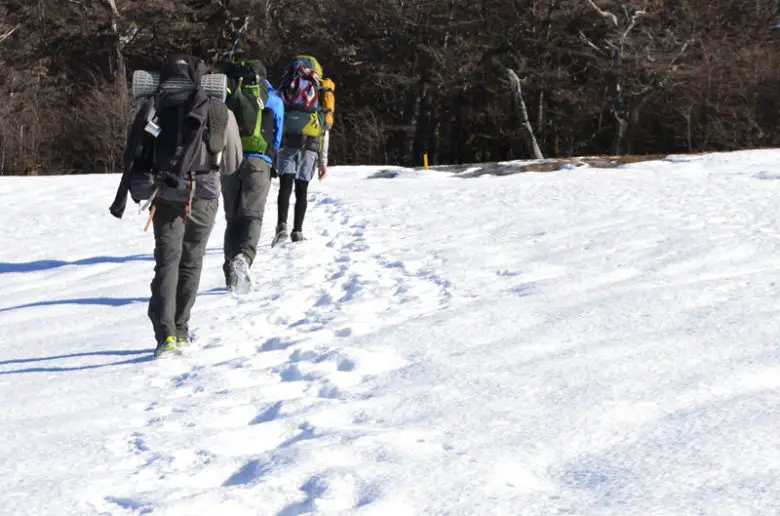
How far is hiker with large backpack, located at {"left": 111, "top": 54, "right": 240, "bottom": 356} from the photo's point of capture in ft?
16.9

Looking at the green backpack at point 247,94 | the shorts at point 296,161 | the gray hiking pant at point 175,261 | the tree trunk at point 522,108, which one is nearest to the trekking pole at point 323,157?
the shorts at point 296,161

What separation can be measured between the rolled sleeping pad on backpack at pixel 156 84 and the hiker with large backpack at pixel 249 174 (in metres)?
1.44

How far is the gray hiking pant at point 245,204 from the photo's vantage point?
7.14 metres

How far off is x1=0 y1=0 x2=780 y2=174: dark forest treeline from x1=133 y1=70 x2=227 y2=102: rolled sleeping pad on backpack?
24440 millimetres

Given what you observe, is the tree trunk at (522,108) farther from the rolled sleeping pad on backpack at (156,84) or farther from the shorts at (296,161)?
the rolled sleeping pad on backpack at (156,84)

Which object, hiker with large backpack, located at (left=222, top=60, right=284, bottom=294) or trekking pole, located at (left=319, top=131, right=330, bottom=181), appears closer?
hiker with large backpack, located at (left=222, top=60, right=284, bottom=294)

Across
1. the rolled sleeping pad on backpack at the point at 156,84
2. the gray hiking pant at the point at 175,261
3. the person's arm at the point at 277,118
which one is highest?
the rolled sleeping pad on backpack at the point at 156,84

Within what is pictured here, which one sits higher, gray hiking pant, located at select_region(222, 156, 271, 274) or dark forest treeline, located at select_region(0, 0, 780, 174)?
dark forest treeline, located at select_region(0, 0, 780, 174)

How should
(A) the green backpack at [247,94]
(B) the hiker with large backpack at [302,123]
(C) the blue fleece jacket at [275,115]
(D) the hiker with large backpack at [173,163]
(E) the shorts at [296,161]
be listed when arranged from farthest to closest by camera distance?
(E) the shorts at [296,161], (B) the hiker with large backpack at [302,123], (C) the blue fleece jacket at [275,115], (A) the green backpack at [247,94], (D) the hiker with large backpack at [173,163]

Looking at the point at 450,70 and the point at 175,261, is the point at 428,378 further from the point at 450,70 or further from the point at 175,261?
the point at 450,70

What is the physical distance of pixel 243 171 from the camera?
717 centimetres

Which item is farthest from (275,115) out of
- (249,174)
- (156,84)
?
(156,84)

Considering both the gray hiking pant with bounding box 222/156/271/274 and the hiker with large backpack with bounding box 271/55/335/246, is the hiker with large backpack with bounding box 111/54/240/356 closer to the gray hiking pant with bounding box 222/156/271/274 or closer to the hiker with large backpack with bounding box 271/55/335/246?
the gray hiking pant with bounding box 222/156/271/274

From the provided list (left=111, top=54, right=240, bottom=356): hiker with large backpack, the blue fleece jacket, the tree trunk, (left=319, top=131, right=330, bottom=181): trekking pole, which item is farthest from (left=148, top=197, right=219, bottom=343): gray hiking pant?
the tree trunk
